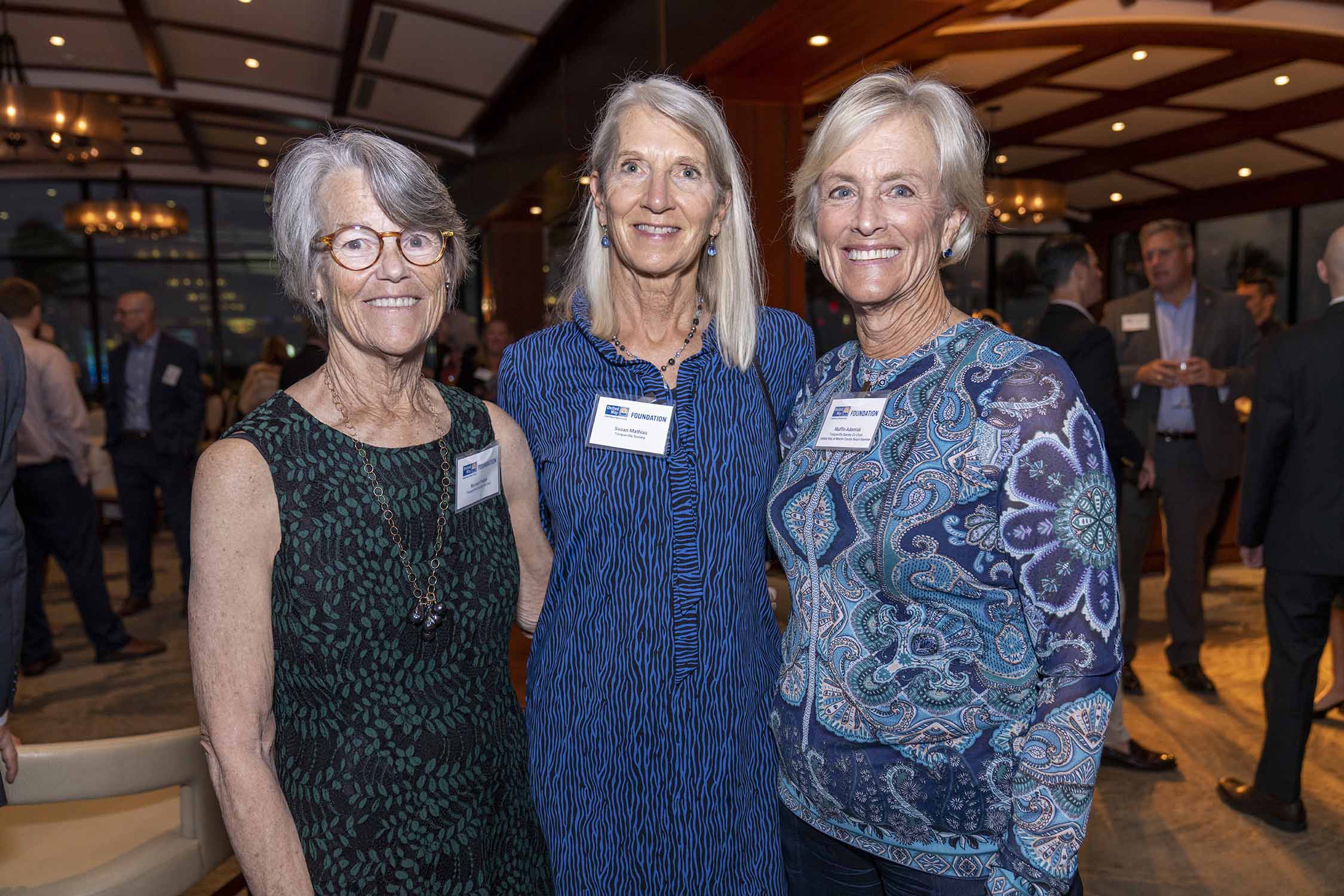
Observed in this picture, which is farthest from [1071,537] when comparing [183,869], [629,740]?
[183,869]

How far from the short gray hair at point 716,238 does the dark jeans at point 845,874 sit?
73cm

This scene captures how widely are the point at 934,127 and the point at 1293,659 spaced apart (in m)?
2.60

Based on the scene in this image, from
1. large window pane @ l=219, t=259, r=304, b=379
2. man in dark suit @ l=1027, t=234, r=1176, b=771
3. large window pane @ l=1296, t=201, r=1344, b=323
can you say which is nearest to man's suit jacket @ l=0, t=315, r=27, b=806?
man in dark suit @ l=1027, t=234, r=1176, b=771

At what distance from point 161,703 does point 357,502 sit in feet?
12.3

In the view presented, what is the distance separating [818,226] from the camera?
1.34 meters

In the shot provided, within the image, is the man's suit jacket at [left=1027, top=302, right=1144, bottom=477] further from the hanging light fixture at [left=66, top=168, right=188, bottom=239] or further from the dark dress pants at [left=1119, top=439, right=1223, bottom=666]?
the hanging light fixture at [left=66, top=168, right=188, bottom=239]

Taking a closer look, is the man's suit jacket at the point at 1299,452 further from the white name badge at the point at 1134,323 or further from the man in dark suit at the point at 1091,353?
the white name badge at the point at 1134,323

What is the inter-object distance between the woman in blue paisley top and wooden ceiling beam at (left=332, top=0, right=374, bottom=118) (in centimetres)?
607

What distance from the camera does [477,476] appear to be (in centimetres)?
132

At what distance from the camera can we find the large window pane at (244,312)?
43.5 ft

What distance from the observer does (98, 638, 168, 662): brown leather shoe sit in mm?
4914

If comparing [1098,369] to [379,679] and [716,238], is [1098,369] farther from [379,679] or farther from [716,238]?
[379,679]

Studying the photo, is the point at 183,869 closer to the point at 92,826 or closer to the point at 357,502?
the point at 92,826

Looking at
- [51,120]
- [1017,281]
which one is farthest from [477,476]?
[1017,281]
